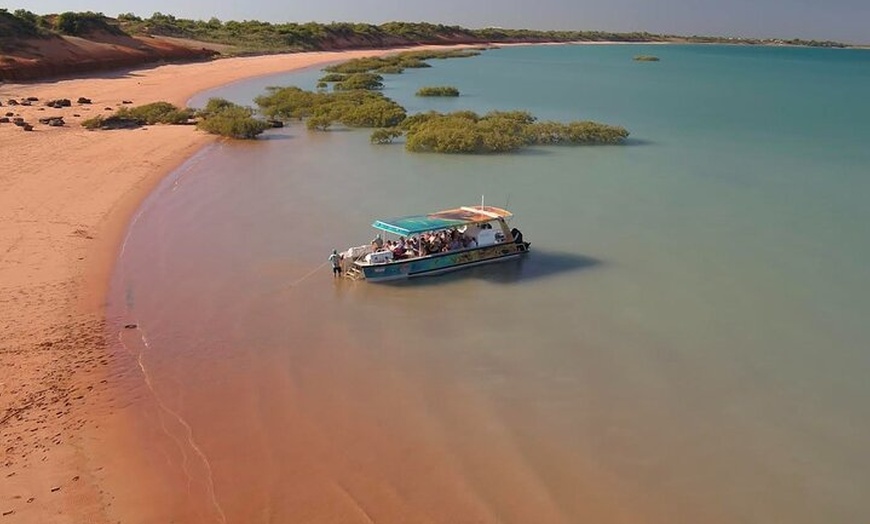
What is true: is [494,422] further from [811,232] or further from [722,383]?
[811,232]

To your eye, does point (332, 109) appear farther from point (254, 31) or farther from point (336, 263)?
point (254, 31)

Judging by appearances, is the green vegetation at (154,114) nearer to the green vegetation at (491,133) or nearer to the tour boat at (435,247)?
the green vegetation at (491,133)

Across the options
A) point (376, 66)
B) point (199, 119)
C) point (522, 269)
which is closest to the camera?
point (522, 269)

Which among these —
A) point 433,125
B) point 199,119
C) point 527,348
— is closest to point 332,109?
point 199,119

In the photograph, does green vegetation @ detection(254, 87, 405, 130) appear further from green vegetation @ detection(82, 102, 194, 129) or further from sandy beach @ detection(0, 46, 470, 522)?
sandy beach @ detection(0, 46, 470, 522)

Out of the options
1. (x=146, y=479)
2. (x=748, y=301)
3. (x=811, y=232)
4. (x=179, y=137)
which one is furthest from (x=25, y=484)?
(x=179, y=137)
